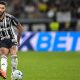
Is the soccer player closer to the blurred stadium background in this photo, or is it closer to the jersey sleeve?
the jersey sleeve

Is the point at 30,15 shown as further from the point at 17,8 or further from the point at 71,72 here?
the point at 71,72

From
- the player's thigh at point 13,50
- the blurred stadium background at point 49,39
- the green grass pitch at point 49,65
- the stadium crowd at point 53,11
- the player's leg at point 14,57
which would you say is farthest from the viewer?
the stadium crowd at point 53,11

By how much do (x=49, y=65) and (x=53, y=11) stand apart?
936cm

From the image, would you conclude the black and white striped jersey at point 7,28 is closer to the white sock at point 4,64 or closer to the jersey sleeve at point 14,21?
the jersey sleeve at point 14,21

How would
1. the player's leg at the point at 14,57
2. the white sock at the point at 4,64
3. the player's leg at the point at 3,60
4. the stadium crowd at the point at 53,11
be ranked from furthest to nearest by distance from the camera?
the stadium crowd at the point at 53,11, the player's leg at the point at 14,57, the white sock at the point at 4,64, the player's leg at the point at 3,60

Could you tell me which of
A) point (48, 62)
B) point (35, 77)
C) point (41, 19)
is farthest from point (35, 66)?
point (41, 19)

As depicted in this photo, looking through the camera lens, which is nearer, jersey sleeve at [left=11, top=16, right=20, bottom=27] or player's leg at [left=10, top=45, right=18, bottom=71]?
player's leg at [left=10, top=45, right=18, bottom=71]

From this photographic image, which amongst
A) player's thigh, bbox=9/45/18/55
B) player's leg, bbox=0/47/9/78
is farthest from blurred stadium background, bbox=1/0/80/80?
player's leg, bbox=0/47/9/78

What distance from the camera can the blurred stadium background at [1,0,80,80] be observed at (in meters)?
16.5

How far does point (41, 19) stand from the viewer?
2761 centimetres

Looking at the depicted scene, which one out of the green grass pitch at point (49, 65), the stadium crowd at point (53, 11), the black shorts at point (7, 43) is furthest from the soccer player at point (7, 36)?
the stadium crowd at point (53, 11)

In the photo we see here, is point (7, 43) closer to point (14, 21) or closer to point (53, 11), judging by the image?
point (14, 21)

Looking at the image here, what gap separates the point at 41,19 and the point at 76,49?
3869mm

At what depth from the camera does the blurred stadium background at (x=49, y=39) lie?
16.5 meters
